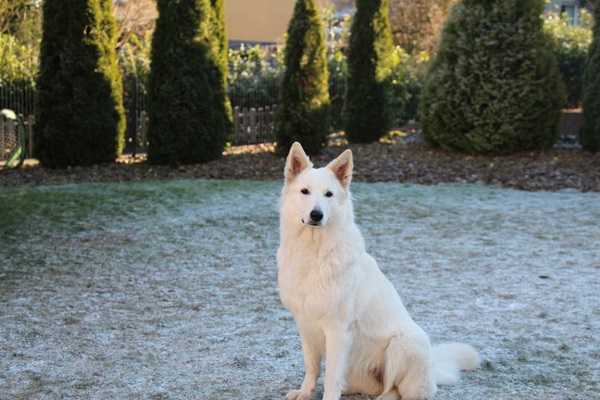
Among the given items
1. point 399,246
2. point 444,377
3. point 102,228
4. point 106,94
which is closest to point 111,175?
point 106,94

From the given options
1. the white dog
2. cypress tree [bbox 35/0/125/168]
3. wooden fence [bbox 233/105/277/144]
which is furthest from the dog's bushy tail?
wooden fence [bbox 233/105/277/144]

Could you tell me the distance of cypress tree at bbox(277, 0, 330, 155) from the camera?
14.3m

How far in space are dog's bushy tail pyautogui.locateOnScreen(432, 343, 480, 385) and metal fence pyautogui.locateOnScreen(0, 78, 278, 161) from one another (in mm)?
10828

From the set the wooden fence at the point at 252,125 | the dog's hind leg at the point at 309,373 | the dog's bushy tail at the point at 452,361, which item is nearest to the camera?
the dog's hind leg at the point at 309,373

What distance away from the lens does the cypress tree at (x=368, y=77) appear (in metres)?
16.7

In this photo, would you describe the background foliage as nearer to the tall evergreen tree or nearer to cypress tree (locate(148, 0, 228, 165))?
the tall evergreen tree

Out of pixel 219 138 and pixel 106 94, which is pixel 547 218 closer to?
pixel 219 138

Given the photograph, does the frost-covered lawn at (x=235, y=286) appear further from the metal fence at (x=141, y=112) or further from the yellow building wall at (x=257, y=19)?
the yellow building wall at (x=257, y=19)

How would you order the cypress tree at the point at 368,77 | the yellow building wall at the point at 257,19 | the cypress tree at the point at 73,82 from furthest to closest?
the yellow building wall at the point at 257,19 → the cypress tree at the point at 368,77 → the cypress tree at the point at 73,82

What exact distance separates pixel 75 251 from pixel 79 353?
308cm

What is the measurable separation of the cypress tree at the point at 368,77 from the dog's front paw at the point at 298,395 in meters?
12.8

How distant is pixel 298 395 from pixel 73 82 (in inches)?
401

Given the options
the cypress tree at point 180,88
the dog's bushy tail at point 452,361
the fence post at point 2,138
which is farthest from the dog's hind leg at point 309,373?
the fence post at point 2,138

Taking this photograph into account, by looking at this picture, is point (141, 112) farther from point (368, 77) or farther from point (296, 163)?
point (296, 163)
